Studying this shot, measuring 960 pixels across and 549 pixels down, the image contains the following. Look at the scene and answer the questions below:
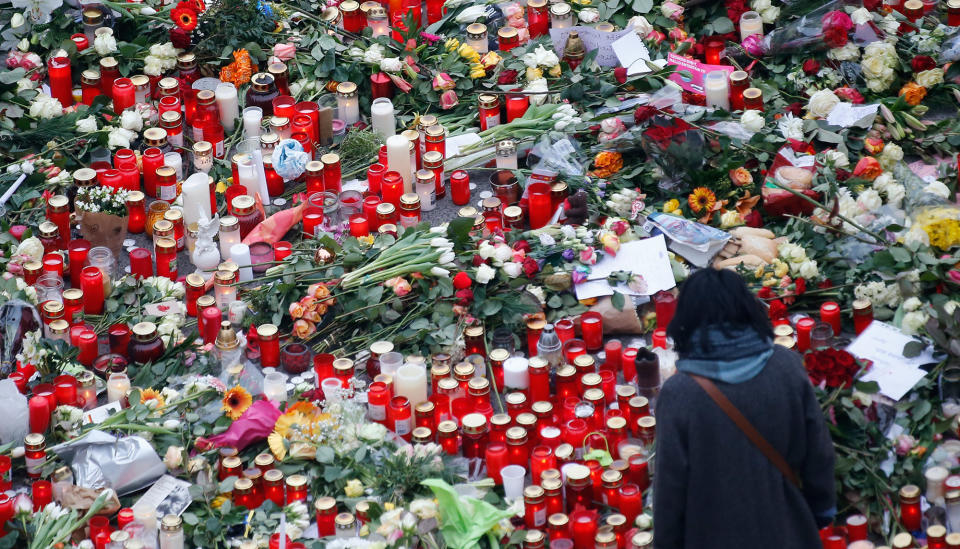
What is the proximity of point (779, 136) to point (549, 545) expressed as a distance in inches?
79.6

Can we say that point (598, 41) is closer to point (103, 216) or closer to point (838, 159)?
point (838, 159)

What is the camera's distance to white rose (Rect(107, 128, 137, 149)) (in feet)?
18.6

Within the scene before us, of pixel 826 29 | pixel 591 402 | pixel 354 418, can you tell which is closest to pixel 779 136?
pixel 826 29

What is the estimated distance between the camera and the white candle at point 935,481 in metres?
3.96

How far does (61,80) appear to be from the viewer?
235 inches

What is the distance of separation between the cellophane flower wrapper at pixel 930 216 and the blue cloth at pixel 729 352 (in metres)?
1.66

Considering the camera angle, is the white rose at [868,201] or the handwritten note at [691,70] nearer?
the white rose at [868,201]

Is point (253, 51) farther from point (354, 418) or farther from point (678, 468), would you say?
point (678, 468)

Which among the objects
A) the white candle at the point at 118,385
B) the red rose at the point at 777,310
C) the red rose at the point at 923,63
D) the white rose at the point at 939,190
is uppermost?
the white rose at the point at 939,190

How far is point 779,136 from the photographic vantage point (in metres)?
5.30

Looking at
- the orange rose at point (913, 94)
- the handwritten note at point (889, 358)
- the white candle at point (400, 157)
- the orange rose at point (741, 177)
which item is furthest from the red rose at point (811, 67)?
the white candle at point (400, 157)

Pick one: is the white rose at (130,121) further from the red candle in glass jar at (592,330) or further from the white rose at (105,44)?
the red candle in glass jar at (592,330)

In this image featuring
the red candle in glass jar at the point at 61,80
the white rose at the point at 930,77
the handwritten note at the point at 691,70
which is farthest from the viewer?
the red candle in glass jar at the point at 61,80

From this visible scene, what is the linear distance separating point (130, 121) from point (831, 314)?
289cm
